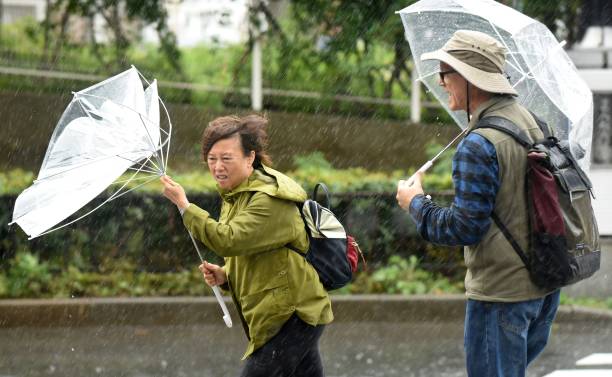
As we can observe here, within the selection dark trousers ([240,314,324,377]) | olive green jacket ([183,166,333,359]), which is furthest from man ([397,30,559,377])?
dark trousers ([240,314,324,377])

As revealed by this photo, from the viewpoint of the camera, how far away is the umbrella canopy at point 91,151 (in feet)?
14.3

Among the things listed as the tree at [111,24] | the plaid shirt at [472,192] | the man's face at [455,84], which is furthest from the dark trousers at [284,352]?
the tree at [111,24]

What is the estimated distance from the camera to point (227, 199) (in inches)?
185

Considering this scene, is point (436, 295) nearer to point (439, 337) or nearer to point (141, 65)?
point (439, 337)

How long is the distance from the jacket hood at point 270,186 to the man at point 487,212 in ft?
1.59

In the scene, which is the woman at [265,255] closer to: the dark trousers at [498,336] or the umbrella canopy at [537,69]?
the dark trousers at [498,336]

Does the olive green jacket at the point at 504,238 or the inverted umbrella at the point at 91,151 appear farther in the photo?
the inverted umbrella at the point at 91,151

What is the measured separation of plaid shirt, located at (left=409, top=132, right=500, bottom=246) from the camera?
4168 millimetres

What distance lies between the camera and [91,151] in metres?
4.50

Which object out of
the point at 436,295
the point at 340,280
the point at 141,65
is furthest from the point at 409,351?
the point at 141,65

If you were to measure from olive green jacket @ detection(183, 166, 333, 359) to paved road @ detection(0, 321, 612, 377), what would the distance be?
115 inches

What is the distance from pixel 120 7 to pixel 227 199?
984 cm

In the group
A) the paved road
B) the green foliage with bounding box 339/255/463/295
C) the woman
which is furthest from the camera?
the green foliage with bounding box 339/255/463/295

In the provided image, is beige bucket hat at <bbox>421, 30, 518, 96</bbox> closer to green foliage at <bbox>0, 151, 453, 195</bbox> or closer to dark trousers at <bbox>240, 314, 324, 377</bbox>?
dark trousers at <bbox>240, 314, 324, 377</bbox>
